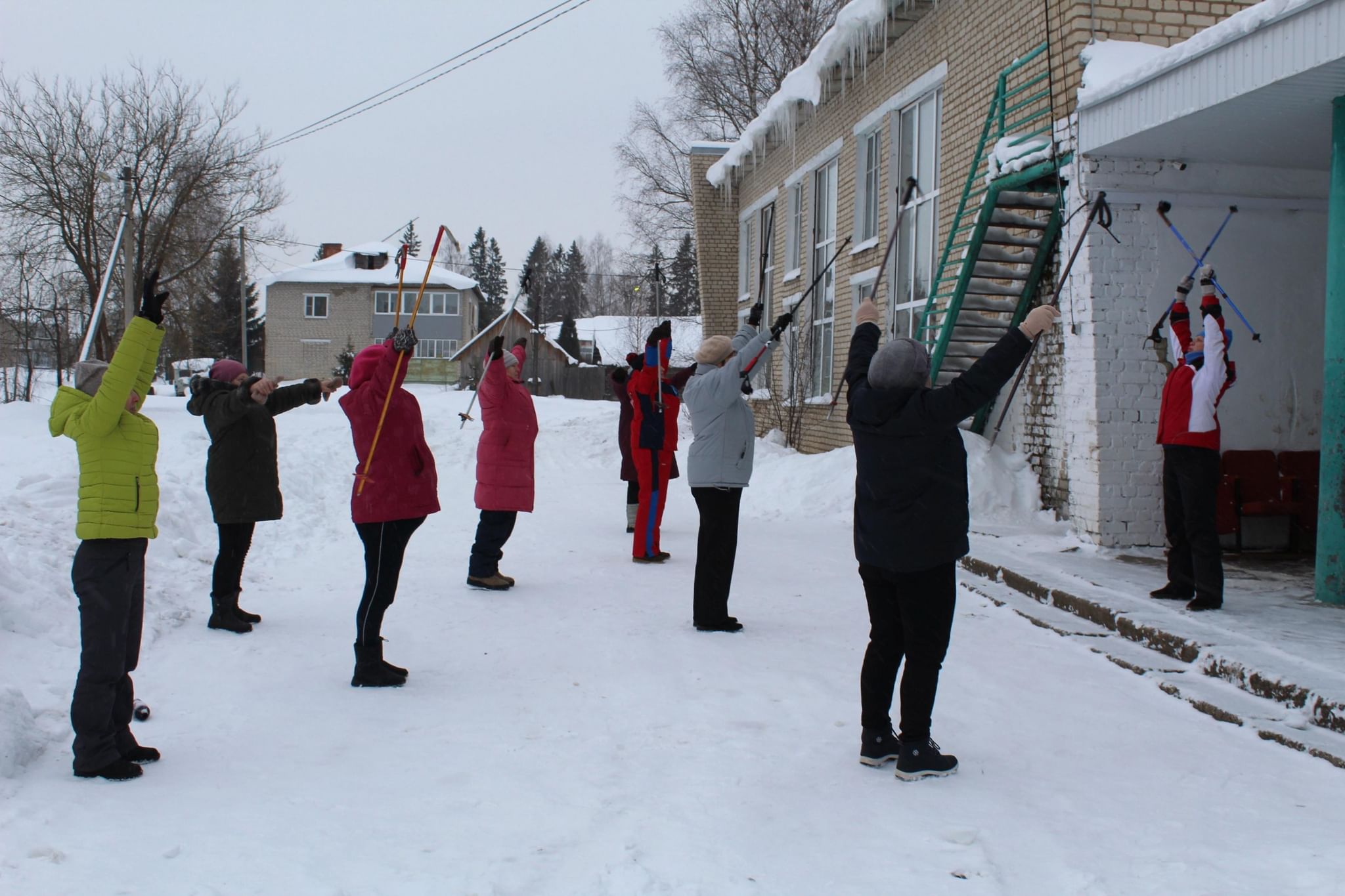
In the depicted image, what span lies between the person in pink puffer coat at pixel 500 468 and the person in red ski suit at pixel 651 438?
0.98 m

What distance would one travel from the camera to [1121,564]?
25.4ft

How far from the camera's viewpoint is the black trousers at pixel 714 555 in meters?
5.89

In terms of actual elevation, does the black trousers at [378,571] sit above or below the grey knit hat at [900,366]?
below

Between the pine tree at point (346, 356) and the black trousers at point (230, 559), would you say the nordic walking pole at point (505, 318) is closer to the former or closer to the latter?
the black trousers at point (230, 559)

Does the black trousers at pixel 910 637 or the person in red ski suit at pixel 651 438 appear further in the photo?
the person in red ski suit at pixel 651 438

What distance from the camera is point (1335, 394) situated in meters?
6.11

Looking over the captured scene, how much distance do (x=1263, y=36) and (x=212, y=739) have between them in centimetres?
639

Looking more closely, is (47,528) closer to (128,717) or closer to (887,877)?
(128,717)

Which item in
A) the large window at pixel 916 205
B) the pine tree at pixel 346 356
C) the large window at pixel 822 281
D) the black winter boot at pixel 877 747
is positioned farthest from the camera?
the pine tree at pixel 346 356

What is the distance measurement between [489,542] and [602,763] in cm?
343

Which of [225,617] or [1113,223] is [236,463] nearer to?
[225,617]

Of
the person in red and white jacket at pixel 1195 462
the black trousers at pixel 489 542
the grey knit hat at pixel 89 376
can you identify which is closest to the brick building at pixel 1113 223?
the person in red and white jacket at pixel 1195 462

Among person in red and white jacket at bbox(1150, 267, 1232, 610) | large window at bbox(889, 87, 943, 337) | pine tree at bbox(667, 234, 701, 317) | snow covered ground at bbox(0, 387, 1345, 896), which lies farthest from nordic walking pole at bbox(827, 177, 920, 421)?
pine tree at bbox(667, 234, 701, 317)

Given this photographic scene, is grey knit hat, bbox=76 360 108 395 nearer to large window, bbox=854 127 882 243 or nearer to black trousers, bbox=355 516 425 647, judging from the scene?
black trousers, bbox=355 516 425 647
